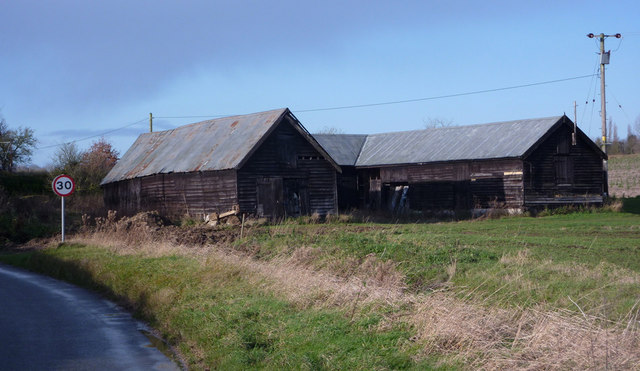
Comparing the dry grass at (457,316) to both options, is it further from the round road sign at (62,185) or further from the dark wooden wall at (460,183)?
the dark wooden wall at (460,183)

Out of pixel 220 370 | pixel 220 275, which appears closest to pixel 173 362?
pixel 220 370

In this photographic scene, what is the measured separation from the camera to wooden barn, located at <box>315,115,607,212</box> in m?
40.2

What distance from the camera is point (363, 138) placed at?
177 feet

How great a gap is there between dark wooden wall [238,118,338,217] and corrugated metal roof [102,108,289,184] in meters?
0.87

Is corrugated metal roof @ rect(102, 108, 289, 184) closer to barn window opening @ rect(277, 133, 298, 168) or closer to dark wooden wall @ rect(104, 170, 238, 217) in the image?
dark wooden wall @ rect(104, 170, 238, 217)

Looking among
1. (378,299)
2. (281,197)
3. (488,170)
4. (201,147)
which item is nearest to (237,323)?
(378,299)

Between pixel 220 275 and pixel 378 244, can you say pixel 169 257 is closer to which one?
pixel 220 275

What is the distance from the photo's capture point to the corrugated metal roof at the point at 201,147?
35.0 meters

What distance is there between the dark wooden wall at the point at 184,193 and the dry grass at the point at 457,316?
748 inches

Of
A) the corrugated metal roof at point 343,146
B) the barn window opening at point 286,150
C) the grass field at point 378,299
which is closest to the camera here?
the grass field at point 378,299

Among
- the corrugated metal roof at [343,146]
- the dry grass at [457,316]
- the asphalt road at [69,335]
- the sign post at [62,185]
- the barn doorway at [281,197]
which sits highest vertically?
the corrugated metal roof at [343,146]

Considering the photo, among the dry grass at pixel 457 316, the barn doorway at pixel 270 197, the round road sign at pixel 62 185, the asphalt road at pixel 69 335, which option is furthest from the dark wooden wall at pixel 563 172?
the asphalt road at pixel 69 335

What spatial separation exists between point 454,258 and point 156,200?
26932 mm

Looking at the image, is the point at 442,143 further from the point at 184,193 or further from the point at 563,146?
the point at 184,193
